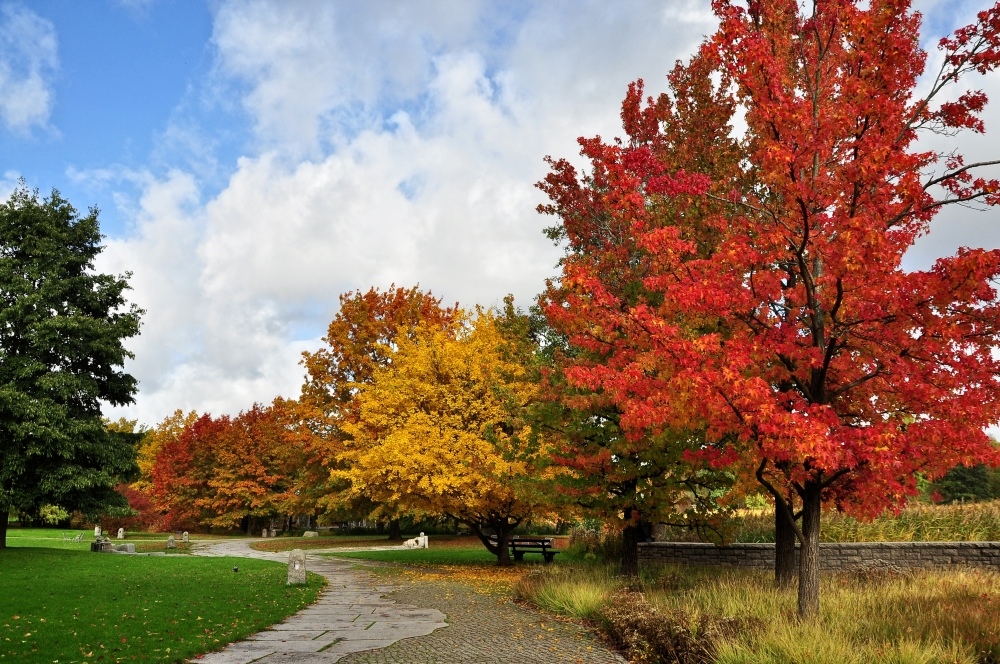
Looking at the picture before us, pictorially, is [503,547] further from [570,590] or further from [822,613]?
[822,613]

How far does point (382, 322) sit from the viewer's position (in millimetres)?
32625

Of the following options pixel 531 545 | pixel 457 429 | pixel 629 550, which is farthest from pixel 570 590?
pixel 531 545

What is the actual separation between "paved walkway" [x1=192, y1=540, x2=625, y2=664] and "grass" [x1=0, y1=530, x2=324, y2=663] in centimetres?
58

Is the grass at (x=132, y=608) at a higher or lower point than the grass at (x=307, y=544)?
higher

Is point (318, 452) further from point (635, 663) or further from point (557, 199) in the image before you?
point (635, 663)

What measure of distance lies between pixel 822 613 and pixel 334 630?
6.89 meters

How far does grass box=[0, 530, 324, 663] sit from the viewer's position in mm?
7992

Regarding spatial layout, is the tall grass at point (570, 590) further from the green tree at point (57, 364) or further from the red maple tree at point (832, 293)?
the green tree at point (57, 364)

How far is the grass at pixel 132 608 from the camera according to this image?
7.99 meters

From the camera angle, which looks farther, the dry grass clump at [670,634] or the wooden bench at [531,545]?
the wooden bench at [531,545]

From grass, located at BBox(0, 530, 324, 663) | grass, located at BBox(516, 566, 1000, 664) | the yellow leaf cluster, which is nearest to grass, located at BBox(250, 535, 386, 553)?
grass, located at BBox(0, 530, 324, 663)

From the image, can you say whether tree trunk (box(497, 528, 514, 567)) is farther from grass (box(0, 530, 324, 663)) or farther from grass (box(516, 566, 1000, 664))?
grass (box(516, 566, 1000, 664))

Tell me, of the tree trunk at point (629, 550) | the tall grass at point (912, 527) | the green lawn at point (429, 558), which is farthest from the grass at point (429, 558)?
the tall grass at point (912, 527)

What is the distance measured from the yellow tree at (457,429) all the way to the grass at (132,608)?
12.1 feet
